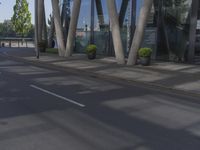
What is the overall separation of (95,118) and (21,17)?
204ft

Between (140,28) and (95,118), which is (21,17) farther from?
(95,118)

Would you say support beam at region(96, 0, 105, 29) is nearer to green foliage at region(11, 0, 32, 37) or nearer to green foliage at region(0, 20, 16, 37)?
green foliage at region(11, 0, 32, 37)

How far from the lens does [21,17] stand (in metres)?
68.2

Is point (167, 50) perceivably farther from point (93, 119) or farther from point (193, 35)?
point (93, 119)

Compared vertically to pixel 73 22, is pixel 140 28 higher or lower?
lower

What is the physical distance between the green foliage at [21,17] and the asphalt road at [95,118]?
183 feet

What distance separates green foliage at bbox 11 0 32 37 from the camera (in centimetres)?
6788

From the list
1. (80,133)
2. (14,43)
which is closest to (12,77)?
(80,133)

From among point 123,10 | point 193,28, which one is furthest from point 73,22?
point 193,28

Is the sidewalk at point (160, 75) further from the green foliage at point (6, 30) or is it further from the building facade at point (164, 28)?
the green foliage at point (6, 30)

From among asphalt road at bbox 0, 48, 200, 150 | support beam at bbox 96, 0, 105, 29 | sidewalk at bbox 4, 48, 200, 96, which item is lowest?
sidewalk at bbox 4, 48, 200, 96

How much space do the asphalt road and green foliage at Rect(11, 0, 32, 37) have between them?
55.8 meters

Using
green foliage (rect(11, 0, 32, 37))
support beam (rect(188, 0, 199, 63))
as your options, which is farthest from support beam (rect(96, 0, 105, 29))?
green foliage (rect(11, 0, 32, 37))

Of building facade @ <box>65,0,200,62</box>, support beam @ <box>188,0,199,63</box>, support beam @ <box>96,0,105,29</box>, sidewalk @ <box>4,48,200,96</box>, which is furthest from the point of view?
support beam @ <box>96,0,105,29</box>
